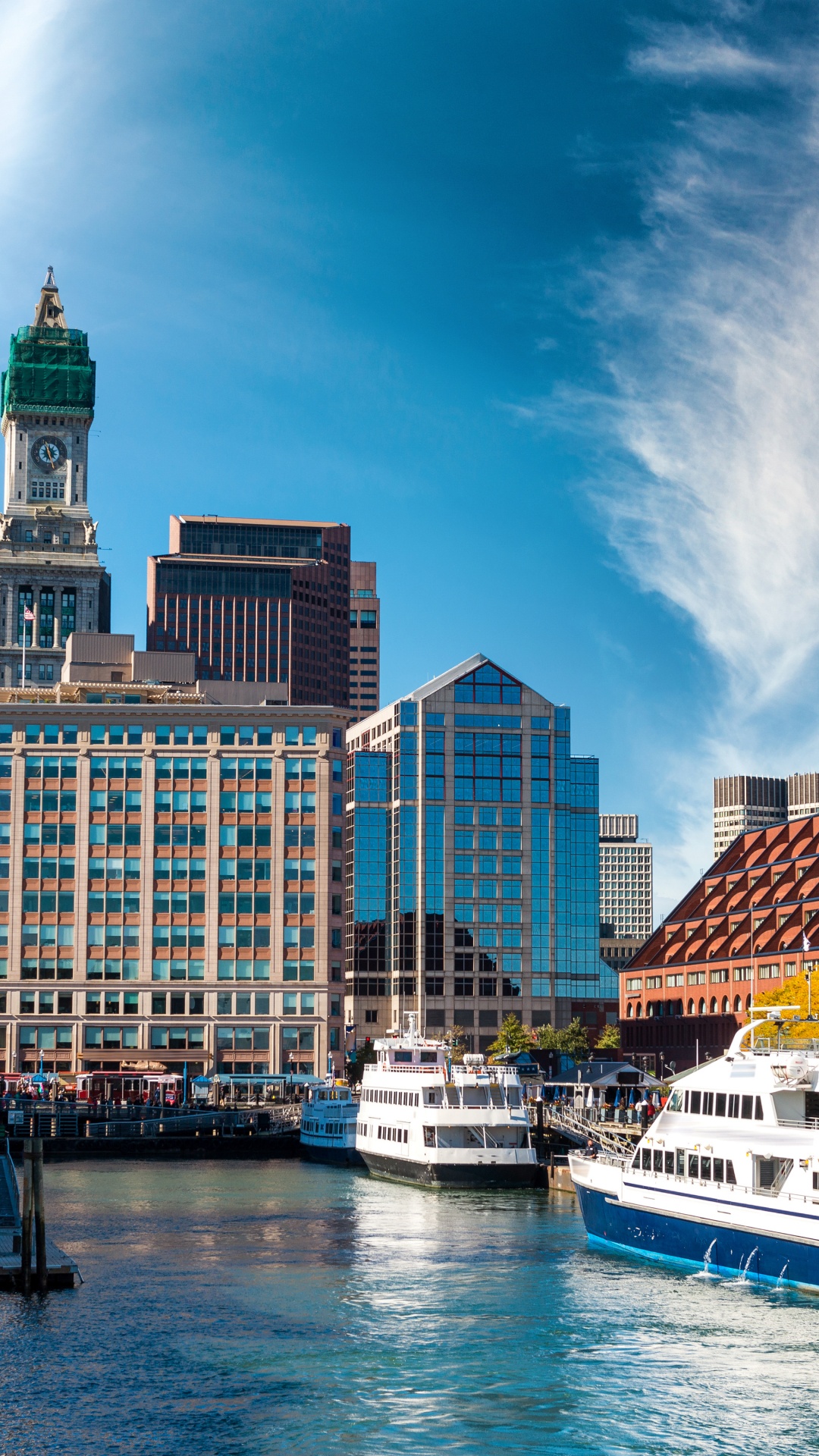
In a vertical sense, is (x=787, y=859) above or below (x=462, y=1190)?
above

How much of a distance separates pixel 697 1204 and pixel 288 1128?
84.0 meters

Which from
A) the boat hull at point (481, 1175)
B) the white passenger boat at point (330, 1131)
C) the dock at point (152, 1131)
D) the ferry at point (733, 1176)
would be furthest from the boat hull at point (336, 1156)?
the ferry at point (733, 1176)

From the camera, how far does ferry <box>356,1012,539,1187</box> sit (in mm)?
104125

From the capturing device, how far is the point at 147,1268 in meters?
71.7

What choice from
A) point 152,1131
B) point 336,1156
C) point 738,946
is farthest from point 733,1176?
point 738,946

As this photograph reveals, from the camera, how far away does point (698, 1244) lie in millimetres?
69312

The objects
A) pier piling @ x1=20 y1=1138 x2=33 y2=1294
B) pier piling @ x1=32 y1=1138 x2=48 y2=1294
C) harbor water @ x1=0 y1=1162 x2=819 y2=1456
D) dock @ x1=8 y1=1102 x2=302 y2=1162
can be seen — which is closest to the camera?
harbor water @ x1=0 y1=1162 x2=819 y2=1456

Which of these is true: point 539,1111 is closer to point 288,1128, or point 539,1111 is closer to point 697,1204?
point 288,1128

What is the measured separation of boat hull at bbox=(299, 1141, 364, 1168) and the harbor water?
45.3m

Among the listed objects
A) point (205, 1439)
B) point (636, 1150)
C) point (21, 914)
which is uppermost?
point (21, 914)

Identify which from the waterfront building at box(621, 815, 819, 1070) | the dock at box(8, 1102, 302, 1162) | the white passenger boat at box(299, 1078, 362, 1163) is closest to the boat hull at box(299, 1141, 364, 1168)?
the white passenger boat at box(299, 1078, 362, 1163)

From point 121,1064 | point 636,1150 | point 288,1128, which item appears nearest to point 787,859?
point 288,1128

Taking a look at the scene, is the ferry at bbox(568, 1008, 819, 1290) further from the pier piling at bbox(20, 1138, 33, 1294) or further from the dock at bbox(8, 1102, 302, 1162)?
the dock at bbox(8, 1102, 302, 1162)

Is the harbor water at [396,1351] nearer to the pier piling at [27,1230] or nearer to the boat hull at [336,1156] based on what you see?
the pier piling at [27,1230]
